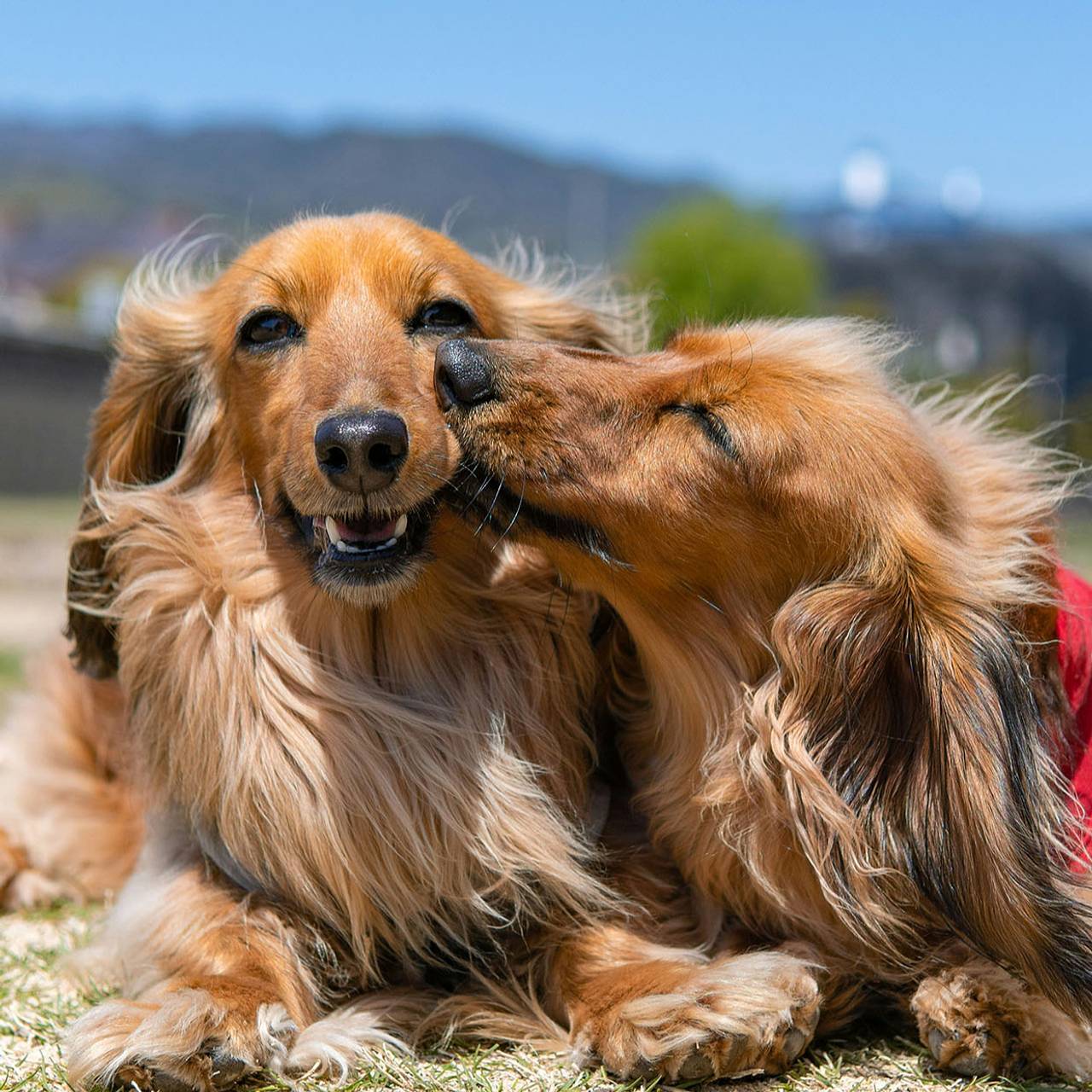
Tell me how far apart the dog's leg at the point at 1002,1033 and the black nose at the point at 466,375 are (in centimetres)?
154

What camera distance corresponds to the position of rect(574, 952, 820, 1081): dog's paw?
2623mm

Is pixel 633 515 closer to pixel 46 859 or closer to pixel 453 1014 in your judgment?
pixel 453 1014

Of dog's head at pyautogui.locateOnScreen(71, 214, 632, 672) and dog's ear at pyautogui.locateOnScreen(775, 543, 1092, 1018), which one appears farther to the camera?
dog's head at pyautogui.locateOnScreen(71, 214, 632, 672)

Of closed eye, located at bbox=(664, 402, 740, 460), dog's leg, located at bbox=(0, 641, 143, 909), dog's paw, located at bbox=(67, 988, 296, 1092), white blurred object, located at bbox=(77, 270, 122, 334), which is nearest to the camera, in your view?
dog's paw, located at bbox=(67, 988, 296, 1092)

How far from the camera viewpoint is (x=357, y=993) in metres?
3.19

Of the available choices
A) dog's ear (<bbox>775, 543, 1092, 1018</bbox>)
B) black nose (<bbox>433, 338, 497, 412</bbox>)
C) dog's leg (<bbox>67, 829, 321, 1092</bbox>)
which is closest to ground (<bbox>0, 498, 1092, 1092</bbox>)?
dog's leg (<bbox>67, 829, 321, 1092</bbox>)

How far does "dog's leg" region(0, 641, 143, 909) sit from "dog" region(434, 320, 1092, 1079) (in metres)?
1.81

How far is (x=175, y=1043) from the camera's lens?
2547mm

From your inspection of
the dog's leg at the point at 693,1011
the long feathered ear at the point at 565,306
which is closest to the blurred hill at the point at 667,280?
the long feathered ear at the point at 565,306

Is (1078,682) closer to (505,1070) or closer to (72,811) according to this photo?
(505,1070)

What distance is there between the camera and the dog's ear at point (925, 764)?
2695mm

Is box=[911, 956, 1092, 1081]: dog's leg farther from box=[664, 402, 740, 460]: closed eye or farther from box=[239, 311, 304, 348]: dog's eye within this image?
box=[239, 311, 304, 348]: dog's eye

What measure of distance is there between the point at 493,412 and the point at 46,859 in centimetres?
225

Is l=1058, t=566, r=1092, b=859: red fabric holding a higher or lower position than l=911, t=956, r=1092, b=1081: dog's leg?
higher
